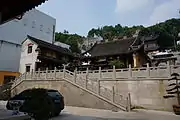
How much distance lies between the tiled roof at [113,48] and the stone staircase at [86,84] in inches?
359

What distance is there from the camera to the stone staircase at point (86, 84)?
41.6 ft

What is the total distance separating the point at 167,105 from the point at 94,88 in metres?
5.51

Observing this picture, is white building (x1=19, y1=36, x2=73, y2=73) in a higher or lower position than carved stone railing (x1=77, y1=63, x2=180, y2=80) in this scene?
higher

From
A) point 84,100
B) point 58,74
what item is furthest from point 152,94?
point 58,74

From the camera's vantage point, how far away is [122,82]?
15.2 meters

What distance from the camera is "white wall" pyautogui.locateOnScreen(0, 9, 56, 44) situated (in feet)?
95.3

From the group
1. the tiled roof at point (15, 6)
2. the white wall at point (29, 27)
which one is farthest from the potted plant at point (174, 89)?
the white wall at point (29, 27)

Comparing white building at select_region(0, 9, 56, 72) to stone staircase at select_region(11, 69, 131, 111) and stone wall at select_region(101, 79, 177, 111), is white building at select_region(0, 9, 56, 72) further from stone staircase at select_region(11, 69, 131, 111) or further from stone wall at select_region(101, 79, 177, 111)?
stone wall at select_region(101, 79, 177, 111)

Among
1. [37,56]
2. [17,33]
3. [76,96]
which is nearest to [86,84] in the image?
[76,96]

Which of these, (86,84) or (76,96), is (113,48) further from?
(76,96)

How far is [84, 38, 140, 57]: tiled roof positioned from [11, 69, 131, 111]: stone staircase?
913 cm

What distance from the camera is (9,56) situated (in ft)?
93.5

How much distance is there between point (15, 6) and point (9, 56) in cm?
2637

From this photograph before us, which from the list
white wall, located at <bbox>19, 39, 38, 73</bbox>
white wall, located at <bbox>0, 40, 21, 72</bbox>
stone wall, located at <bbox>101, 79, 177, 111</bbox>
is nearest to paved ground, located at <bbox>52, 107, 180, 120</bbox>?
stone wall, located at <bbox>101, 79, 177, 111</bbox>
